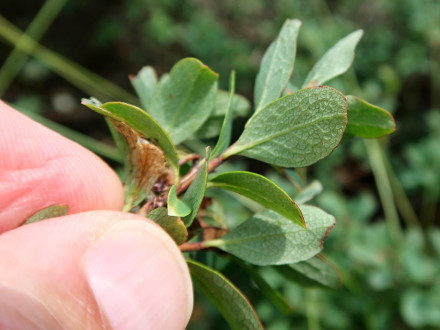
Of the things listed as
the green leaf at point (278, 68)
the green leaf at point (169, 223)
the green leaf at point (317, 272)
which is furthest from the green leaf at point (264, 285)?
the green leaf at point (278, 68)

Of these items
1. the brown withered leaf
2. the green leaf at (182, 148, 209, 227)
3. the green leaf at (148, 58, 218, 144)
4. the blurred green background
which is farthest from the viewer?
the blurred green background

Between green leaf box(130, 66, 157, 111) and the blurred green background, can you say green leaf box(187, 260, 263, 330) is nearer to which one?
the blurred green background

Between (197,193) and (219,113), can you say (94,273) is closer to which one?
(197,193)

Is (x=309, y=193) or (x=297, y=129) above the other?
(x=297, y=129)

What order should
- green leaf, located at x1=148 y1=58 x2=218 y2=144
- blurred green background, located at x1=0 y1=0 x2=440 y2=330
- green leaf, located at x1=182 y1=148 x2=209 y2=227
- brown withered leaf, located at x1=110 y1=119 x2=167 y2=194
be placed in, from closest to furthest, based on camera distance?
green leaf, located at x1=182 y1=148 x2=209 y2=227 < brown withered leaf, located at x1=110 y1=119 x2=167 y2=194 < green leaf, located at x1=148 y1=58 x2=218 y2=144 < blurred green background, located at x1=0 y1=0 x2=440 y2=330

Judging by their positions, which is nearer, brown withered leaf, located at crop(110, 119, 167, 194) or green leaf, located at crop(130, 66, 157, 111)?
brown withered leaf, located at crop(110, 119, 167, 194)

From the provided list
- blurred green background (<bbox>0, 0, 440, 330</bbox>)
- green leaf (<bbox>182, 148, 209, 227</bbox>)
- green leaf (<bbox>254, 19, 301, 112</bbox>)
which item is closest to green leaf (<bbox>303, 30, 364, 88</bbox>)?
green leaf (<bbox>254, 19, 301, 112</bbox>)

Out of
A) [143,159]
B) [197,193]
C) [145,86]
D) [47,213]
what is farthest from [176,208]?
[145,86]

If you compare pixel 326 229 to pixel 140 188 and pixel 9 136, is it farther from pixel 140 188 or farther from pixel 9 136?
pixel 9 136
